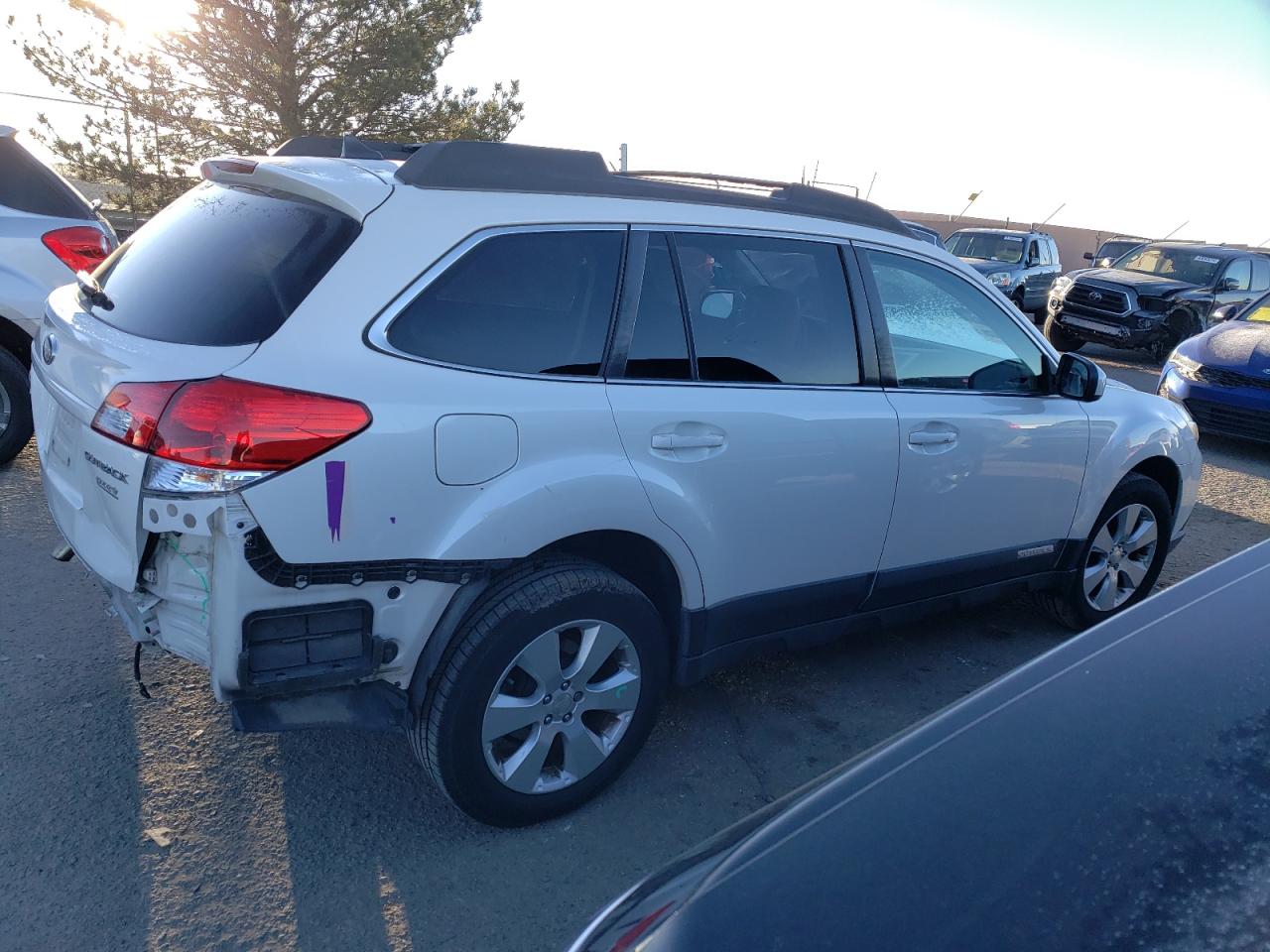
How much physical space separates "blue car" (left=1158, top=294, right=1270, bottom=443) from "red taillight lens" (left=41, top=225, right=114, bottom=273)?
Result: 8.57 m

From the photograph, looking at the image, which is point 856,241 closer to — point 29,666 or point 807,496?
point 807,496

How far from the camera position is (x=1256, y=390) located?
8.41m

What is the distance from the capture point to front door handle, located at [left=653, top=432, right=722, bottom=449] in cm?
285

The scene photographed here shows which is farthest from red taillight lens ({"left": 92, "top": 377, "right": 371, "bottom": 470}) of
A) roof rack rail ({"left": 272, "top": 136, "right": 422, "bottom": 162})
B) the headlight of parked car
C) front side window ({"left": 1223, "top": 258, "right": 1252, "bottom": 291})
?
front side window ({"left": 1223, "top": 258, "right": 1252, "bottom": 291})

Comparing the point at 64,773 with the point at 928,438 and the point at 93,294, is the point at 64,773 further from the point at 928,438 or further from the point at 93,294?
the point at 928,438

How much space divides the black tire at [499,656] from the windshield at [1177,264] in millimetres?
13897

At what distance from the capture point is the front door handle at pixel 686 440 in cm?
285

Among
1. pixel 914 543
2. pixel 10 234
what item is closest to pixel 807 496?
pixel 914 543

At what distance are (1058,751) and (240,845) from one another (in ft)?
7.10

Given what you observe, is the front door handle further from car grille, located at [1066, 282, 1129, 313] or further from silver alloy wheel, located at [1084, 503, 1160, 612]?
car grille, located at [1066, 282, 1129, 313]

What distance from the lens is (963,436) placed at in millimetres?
3629

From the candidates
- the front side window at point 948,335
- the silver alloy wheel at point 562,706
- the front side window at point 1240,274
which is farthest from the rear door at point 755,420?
the front side window at point 1240,274

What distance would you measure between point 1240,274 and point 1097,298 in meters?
2.33

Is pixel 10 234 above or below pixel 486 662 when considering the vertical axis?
above
